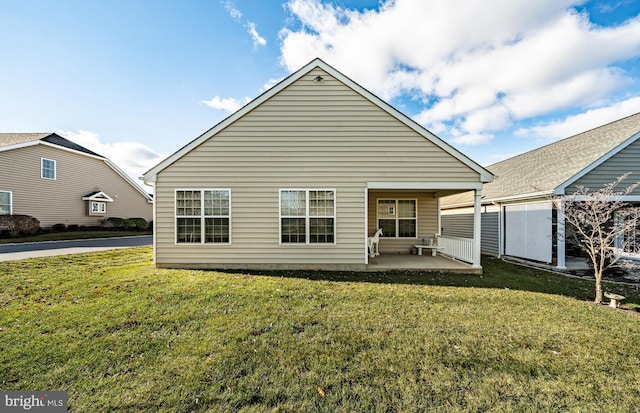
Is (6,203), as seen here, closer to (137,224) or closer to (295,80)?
(137,224)

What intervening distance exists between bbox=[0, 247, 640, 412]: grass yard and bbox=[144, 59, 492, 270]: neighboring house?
1875 millimetres

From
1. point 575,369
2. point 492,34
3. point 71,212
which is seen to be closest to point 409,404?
point 575,369

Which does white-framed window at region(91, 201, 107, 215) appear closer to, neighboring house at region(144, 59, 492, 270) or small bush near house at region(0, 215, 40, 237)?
small bush near house at region(0, 215, 40, 237)

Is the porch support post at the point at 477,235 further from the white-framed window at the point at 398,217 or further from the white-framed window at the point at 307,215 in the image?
the white-framed window at the point at 307,215

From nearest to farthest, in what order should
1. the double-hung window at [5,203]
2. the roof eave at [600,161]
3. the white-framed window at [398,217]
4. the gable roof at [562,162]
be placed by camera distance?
the roof eave at [600,161], the gable roof at [562,162], the white-framed window at [398,217], the double-hung window at [5,203]

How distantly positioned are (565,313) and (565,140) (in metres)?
13.0

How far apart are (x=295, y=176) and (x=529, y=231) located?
10.2 meters

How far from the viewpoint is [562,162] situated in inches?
432

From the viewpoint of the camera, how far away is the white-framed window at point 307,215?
8203 millimetres

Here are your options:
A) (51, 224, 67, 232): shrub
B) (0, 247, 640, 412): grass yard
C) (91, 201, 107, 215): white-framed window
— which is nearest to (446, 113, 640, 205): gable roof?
(0, 247, 640, 412): grass yard

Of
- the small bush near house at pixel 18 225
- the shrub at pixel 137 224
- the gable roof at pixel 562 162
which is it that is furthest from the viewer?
the shrub at pixel 137 224

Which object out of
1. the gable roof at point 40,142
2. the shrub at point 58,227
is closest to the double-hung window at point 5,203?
the shrub at point 58,227

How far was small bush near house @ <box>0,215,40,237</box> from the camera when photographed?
49.6ft

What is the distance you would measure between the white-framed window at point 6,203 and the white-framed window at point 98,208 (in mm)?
5154
